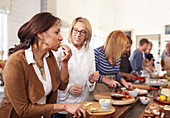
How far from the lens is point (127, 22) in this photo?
20.0 ft

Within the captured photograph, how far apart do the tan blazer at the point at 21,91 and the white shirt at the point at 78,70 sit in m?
0.50

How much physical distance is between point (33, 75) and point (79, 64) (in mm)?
662

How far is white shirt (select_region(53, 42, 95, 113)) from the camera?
1628mm

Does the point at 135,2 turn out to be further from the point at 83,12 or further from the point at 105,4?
the point at 83,12

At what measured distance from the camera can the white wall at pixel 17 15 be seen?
112 inches

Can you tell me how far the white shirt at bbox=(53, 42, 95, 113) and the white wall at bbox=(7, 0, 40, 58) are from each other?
1620 millimetres

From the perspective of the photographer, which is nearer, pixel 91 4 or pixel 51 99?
pixel 51 99

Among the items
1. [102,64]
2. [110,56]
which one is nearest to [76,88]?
[102,64]

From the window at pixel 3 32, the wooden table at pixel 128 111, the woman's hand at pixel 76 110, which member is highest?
the window at pixel 3 32

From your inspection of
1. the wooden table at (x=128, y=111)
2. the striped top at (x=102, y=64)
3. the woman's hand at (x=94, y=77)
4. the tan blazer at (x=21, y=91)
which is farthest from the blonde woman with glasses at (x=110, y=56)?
the tan blazer at (x=21, y=91)

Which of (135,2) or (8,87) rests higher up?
(135,2)

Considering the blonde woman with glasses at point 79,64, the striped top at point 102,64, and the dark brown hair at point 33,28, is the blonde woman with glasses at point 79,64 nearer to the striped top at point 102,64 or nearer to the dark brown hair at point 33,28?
the striped top at point 102,64

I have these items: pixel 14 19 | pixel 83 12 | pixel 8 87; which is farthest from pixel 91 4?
pixel 8 87

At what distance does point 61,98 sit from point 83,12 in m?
3.89
